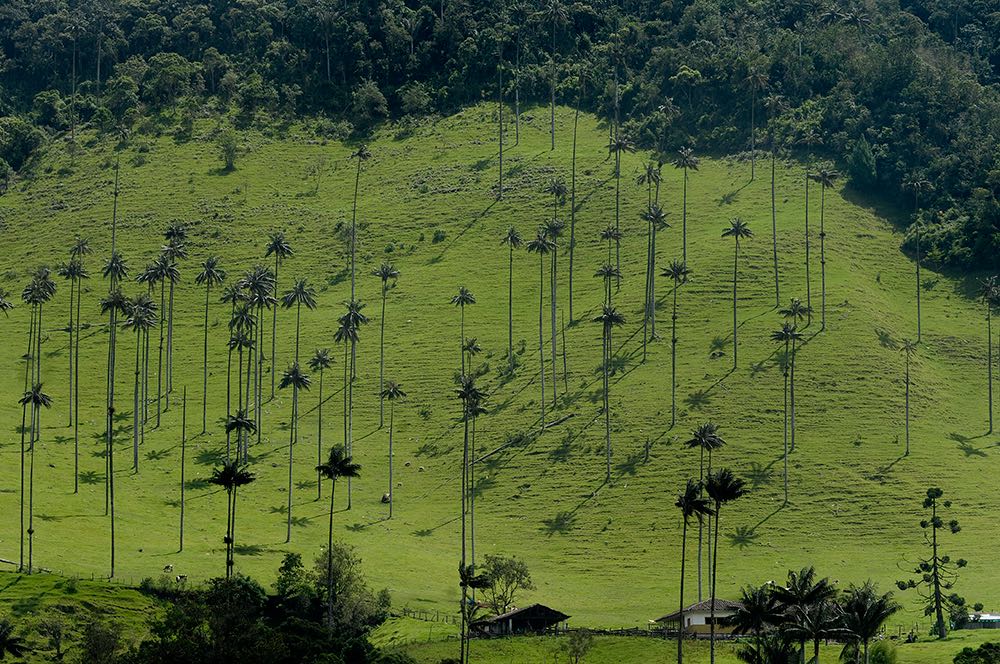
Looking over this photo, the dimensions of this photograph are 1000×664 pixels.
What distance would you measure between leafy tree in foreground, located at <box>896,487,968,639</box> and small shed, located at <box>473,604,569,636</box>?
97.3 feet

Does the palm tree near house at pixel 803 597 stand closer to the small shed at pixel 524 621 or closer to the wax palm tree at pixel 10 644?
the small shed at pixel 524 621

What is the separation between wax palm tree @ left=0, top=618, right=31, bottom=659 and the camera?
5025 inches

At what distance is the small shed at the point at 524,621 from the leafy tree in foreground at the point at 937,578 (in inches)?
1168

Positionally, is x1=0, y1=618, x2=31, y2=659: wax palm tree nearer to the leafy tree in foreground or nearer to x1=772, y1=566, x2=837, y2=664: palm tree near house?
x1=772, y1=566, x2=837, y2=664: palm tree near house

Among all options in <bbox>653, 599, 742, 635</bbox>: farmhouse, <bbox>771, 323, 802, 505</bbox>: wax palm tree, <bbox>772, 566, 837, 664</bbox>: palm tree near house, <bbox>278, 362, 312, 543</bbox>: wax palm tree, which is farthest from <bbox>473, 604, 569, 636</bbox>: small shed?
<bbox>771, 323, 802, 505</bbox>: wax palm tree

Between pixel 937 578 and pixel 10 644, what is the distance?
7153 centimetres

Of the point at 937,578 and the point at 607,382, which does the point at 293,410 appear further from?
the point at 937,578

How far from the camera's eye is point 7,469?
18375 centimetres

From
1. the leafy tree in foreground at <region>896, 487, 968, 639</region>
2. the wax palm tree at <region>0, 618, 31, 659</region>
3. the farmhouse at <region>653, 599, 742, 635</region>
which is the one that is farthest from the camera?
the leafy tree in foreground at <region>896, 487, 968, 639</region>

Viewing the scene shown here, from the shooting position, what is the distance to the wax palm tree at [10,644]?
12762 cm

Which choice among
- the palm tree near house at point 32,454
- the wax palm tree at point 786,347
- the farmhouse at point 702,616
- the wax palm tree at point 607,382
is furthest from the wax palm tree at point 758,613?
the wax palm tree at point 607,382

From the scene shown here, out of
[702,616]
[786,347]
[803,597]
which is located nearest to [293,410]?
[786,347]

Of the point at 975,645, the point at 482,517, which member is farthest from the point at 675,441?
the point at 975,645

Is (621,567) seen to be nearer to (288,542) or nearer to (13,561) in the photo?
(288,542)
